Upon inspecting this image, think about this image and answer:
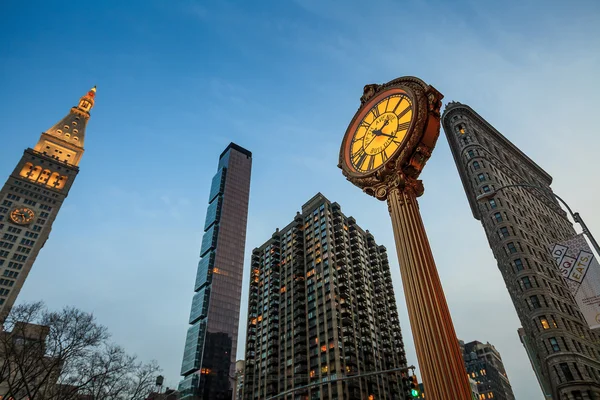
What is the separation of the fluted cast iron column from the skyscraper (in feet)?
292

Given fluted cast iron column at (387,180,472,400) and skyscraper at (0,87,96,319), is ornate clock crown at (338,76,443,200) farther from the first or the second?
skyscraper at (0,87,96,319)

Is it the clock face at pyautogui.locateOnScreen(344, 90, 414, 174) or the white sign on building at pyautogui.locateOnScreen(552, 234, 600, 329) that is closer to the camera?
the clock face at pyautogui.locateOnScreen(344, 90, 414, 174)

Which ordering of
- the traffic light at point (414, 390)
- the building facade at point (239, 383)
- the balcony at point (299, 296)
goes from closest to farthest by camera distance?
1. the traffic light at point (414, 390)
2. the balcony at point (299, 296)
3. the building facade at point (239, 383)

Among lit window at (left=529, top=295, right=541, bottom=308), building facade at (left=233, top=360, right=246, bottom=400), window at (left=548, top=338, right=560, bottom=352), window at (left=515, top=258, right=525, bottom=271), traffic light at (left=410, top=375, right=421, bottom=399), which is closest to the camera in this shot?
traffic light at (left=410, top=375, right=421, bottom=399)

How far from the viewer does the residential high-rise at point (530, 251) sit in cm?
3984

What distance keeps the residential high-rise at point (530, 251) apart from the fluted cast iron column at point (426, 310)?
2337cm

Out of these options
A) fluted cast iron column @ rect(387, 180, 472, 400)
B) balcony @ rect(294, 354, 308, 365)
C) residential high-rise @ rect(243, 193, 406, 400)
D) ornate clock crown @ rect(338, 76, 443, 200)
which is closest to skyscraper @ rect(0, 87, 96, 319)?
residential high-rise @ rect(243, 193, 406, 400)

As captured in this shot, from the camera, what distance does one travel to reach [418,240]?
36.8 feet

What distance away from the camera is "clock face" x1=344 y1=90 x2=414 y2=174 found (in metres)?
13.0

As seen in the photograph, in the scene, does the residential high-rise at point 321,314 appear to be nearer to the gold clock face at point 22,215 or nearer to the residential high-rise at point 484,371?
the residential high-rise at point 484,371

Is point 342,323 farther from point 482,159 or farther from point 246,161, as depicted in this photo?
point 246,161

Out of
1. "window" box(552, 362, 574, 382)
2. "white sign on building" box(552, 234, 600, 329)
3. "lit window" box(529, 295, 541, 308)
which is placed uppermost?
"lit window" box(529, 295, 541, 308)

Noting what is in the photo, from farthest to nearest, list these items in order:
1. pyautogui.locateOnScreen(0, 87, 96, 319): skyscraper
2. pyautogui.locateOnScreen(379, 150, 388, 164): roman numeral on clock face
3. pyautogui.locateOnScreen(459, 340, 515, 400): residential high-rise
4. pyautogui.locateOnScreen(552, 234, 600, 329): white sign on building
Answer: pyautogui.locateOnScreen(459, 340, 515, 400): residential high-rise < pyautogui.locateOnScreen(0, 87, 96, 319): skyscraper < pyautogui.locateOnScreen(552, 234, 600, 329): white sign on building < pyautogui.locateOnScreen(379, 150, 388, 164): roman numeral on clock face

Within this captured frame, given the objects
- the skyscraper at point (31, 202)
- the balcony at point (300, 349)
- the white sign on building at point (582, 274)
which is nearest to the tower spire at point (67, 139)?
the skyscraper at point (31, 202)
